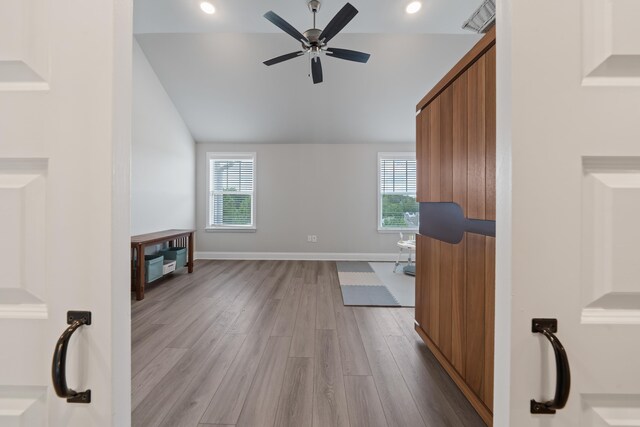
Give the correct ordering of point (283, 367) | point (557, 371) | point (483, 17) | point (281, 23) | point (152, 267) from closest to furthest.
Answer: point (557, 371) < point (483, 17) < point (283, 367) < point (281, 23) < point (152, 267)

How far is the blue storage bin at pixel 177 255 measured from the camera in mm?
4312

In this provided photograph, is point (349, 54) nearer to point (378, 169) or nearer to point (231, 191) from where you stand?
point (378, 169)

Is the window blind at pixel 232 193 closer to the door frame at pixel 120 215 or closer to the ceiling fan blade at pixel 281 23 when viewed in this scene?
the ceiling fan blade at pixel 281 23

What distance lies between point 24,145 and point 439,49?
4.89 metres

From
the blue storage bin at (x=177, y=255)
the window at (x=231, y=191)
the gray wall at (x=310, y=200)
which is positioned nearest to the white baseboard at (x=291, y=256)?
the gray wall at (x=310, y=200)

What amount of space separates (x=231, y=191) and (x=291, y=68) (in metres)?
2.88

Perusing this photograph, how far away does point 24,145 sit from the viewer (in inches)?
18.5

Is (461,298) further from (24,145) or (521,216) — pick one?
(24,145)

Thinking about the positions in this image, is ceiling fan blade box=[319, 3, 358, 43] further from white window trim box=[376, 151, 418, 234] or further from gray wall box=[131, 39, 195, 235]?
white window trim box=[376, 151, 418, 234]

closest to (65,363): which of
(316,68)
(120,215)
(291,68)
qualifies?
(120,215)

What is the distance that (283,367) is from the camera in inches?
72.1

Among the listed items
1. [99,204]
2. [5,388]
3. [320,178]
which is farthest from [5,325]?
[320,178]

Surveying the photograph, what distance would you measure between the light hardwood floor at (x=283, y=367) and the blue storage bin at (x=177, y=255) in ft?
3.74

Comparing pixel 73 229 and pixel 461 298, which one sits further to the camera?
pixel 461 298
